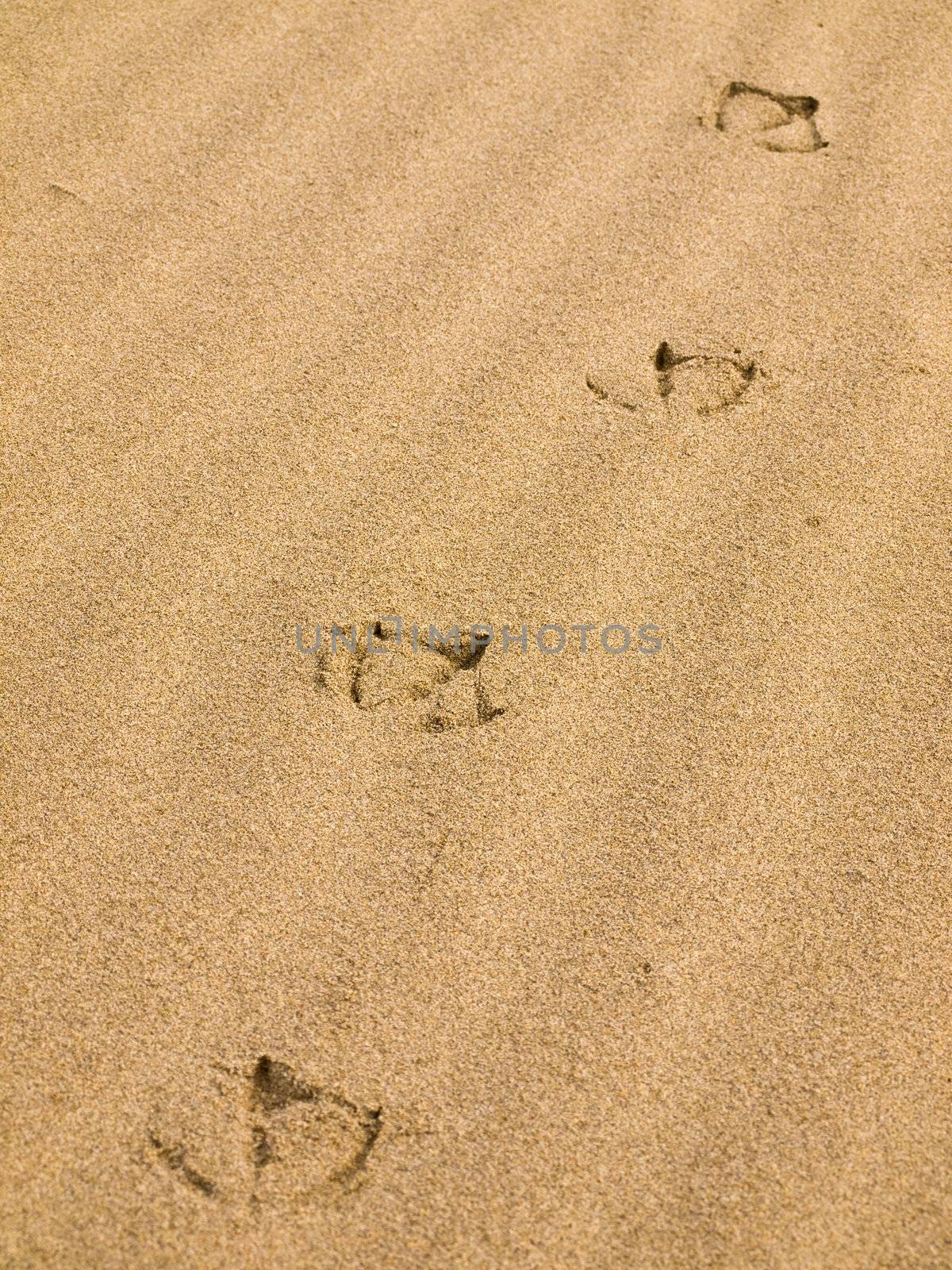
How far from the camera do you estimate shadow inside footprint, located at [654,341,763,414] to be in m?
1.66

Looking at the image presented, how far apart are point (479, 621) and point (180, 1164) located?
713mm

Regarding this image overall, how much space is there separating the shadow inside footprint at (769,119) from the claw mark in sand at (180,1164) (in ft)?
5.93

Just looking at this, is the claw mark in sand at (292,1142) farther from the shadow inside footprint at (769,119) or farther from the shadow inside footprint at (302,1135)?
the shadow inside footprint at (769,119)

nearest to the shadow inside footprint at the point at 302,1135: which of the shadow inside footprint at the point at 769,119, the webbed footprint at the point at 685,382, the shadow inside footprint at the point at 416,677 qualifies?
the shadow inside footprint at the point at 416,677

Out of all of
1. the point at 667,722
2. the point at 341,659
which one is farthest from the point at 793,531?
the point at 341,659

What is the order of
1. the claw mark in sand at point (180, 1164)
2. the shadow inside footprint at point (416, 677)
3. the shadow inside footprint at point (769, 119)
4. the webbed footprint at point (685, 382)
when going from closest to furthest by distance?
the claw mark in sand at point (180, 1164) → the shadow inside footprint at point (416, 677) → the webbed footprint at point (685, 382) → the shadow inside footprint at point (769, 119)

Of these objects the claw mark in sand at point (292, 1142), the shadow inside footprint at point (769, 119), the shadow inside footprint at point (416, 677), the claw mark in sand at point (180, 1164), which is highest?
the shadow inside footprint at point (769, 119)

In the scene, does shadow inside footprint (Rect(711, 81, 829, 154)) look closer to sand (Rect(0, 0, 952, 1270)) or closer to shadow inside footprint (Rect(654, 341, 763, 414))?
sand (Rect(0, 0, 952, 1270))

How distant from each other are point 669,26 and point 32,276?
1.27m

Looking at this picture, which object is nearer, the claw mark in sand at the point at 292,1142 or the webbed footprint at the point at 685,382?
the claw mark in sand at the point at 292,1142

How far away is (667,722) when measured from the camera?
4.50 feet

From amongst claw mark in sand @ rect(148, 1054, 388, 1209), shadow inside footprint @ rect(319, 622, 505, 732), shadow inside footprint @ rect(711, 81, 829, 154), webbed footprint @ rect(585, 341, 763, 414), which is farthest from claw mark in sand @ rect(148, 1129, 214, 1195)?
shadow inside footprint @ rect(711, 81, 829, 154)

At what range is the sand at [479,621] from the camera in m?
1.10

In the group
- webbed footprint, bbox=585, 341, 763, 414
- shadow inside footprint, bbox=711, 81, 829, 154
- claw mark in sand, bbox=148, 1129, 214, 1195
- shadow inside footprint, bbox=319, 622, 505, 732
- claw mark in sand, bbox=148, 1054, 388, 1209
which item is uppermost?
shadow inside footprint, bbox=711, 81, 829, 154
